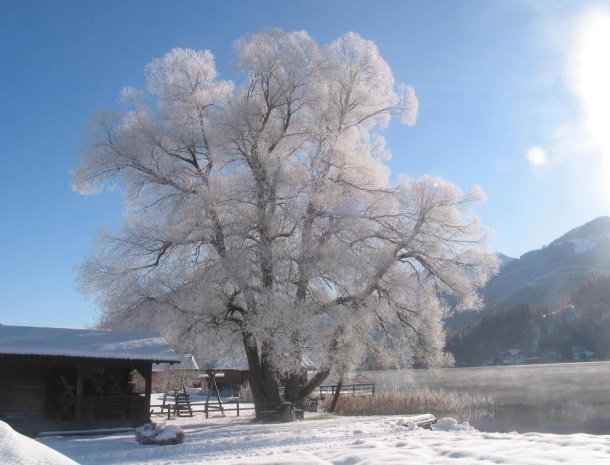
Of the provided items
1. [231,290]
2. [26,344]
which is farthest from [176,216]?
[26,344]

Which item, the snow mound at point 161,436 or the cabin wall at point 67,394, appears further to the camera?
the cabin wall at point 67,394

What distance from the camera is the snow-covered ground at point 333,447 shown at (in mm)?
11266

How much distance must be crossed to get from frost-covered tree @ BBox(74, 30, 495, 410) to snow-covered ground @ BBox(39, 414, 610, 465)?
3.79 metres

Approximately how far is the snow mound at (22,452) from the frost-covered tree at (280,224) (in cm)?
1506

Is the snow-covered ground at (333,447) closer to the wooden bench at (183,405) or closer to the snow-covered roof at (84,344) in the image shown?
the snow-covered roof at (84,344)

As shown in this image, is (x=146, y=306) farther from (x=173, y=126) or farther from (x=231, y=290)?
(x=173, y=126)

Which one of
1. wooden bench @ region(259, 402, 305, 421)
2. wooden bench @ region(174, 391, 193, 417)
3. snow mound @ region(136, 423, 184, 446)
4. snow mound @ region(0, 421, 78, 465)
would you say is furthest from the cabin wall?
snow mound @ region(0, 421, 78, 465)

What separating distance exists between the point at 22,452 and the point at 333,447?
10319mm

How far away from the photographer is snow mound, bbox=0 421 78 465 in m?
4.86

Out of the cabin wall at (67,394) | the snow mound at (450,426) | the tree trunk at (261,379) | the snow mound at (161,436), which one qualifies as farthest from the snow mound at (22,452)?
the snow mound at (450,426)

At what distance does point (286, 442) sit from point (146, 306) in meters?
9.05

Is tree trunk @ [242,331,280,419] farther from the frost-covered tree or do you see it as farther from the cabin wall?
the cabin wall

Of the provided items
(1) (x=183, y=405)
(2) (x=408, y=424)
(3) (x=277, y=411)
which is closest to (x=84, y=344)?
(3) (x=277, y=411)

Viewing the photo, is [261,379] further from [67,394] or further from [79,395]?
[67,394]
